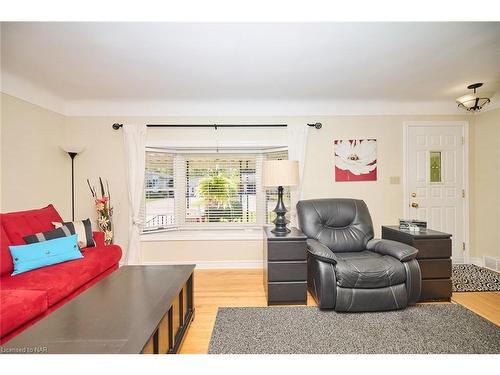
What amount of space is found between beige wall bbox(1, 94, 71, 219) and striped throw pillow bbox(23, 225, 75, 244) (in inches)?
30.3

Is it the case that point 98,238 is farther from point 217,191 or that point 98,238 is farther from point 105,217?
point 217,191

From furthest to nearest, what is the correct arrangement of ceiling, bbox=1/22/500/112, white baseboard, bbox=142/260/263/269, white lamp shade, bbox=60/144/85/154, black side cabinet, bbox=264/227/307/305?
white baseboard, bbox=142/260/263/269 → white lamp shade, bbox=60/144/85/154 → black side cabinet, bbox=264/227/307/305 → ceiling, bbox=1/22/500/112

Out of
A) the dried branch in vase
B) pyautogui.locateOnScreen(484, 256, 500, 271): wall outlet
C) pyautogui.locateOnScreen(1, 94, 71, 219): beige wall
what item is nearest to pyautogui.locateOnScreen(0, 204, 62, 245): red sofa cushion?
pyautogui.locateOnScreen(1, 94, 71, 219): beige wall

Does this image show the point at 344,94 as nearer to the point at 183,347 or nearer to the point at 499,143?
the point at 499,143

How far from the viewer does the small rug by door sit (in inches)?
110

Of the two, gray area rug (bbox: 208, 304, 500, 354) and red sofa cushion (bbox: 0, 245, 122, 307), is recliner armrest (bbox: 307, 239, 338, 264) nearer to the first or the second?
gray area rug (bbox: 208, 304, 500, 354)

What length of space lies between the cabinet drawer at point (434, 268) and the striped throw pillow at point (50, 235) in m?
3.47

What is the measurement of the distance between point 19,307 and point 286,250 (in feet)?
6.59

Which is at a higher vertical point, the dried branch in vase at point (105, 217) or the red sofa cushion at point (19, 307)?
the dried branch in vase at point (105, 217)

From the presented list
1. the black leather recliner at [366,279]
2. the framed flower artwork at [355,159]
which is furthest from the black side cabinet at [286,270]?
the framed flower artwork at [355,159]

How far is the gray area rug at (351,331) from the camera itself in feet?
5.72

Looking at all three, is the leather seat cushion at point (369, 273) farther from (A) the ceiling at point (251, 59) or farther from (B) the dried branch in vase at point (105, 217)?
(B) the dried branch in vase at point (105, 217)

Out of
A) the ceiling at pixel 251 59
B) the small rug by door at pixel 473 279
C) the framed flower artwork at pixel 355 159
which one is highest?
the ceiling at pixel 251 59
